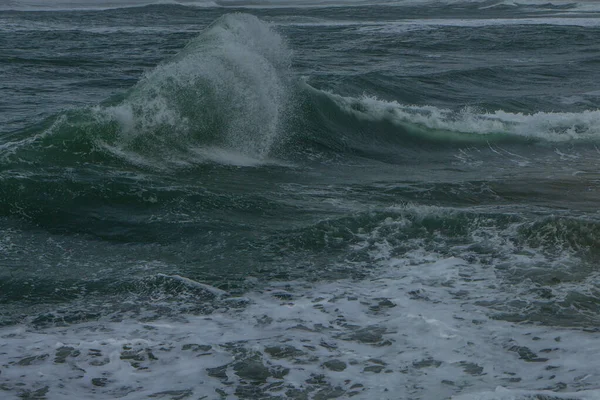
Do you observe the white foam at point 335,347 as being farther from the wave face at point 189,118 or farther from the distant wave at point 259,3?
the distant wave at point 259,3

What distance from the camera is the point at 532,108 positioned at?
1350 centimetres

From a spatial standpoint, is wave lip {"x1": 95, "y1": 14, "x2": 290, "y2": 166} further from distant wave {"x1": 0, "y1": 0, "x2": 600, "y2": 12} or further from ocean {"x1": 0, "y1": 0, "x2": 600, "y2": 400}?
distant wave {"x1": 0, "y1": 0, "x2": 600, "y2": 12}

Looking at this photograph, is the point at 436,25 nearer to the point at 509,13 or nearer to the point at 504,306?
the point at 509,13

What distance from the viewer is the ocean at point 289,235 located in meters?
4.80

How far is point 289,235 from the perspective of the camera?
23.0 ft

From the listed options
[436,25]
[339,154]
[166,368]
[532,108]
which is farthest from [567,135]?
[436,25]

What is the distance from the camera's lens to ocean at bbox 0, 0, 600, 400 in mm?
4805

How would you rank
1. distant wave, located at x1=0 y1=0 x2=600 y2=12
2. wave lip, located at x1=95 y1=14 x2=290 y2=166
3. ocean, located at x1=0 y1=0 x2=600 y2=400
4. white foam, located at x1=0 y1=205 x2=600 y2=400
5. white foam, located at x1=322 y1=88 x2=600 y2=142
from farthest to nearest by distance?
distant wave, located at x1=0 y1=0 x2=600 y2=12 < white foam, located at x1=322 y1=88 x2=600 y2=142 < wave lip, located at x1=95 y1=14 x2=290 y2=166 < ocean, located at x1=0 y1=0 x2=600 y2=400 < white foam, located at x1=0 y1=205 x2=600 y2=400

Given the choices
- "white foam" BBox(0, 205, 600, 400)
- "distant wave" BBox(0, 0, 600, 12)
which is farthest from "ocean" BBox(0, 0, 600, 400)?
"distant wave" BBox(0, 0, 600, 12)

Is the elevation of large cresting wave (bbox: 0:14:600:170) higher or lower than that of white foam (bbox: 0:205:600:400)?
higher


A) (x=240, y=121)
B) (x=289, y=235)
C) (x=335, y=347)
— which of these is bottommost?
(x=335, y=347)

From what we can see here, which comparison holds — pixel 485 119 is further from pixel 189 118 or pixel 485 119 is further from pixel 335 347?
pixel 335 347

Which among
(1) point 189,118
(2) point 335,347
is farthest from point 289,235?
(1) point 189,118

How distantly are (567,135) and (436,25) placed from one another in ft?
59.3
